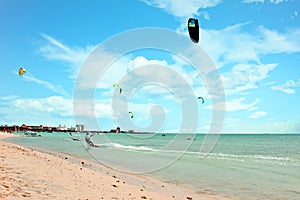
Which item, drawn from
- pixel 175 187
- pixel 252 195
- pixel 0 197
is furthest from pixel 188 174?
pixel 0 197

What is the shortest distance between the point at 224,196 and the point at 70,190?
6.93 metres

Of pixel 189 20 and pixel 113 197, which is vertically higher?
pixel 189 20

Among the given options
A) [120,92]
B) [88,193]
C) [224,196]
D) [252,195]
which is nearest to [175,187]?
[224,196]

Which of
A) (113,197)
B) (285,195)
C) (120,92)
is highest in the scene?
(120,92)

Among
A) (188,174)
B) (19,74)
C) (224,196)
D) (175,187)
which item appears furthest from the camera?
(19,74)

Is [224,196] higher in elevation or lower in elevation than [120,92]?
lower

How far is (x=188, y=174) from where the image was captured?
60.5 ft

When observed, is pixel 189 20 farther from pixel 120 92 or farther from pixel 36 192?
pixel 120 92

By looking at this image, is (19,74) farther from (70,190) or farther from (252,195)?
(252,195)

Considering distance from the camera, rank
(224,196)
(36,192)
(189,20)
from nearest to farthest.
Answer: (36,192) < (189,20) < (224,196)

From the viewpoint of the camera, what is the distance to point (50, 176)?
11.1m

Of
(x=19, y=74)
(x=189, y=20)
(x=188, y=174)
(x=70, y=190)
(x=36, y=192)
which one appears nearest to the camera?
(x=36, y=192)

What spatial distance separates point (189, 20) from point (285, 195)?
9.37 metres

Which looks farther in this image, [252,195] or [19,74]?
[19,74]
